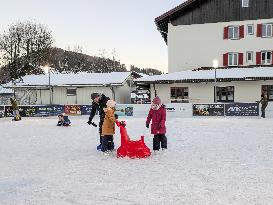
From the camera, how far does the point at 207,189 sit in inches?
201

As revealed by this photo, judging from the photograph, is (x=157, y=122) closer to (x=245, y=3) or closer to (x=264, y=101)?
(x=264, y=101)

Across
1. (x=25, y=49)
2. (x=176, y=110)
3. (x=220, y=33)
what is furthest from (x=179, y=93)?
(x=25, y=49)

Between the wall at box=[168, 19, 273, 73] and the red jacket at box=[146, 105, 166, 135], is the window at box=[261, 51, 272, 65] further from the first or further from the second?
the red jacket at box=[146, 105, 166, 135]

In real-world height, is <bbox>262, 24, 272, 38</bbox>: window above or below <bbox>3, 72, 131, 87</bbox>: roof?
above

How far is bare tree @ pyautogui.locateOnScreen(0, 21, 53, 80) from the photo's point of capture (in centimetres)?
4503

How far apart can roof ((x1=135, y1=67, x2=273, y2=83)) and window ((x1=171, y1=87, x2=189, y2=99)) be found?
117 centimetres

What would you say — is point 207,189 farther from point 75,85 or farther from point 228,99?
point 75,85

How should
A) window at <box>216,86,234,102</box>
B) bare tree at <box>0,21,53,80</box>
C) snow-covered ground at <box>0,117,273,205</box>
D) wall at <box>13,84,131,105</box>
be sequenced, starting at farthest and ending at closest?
bare tree at <box>0,21,53,80</box> < wall at <box>13,84,131,105</box> < window at <box>216,86,234,102</box> < snow-covered ground at <box>0,117,273,205</box>

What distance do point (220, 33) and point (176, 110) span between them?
31.9 feet

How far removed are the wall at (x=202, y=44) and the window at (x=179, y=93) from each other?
2240mm

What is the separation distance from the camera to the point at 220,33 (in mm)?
28312

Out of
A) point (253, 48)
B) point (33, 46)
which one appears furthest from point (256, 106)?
point (33, 46)

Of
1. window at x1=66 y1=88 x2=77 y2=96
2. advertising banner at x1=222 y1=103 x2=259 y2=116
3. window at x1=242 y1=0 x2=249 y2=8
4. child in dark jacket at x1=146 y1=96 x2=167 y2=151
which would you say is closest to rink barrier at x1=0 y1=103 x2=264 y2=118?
advertising banner at x1=222 y1=103 x2=259 y2=116

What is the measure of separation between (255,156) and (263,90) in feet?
66.2
